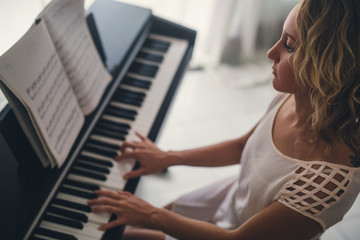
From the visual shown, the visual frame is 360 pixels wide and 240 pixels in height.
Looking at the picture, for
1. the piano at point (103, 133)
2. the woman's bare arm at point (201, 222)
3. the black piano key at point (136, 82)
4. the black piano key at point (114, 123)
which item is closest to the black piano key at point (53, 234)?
the piano at point (103, 133)

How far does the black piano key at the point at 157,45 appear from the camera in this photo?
1.85 metres

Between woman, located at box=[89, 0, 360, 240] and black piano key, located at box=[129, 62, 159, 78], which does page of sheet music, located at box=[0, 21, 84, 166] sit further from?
black piano key, located at box=[129, 62, 159, 78]

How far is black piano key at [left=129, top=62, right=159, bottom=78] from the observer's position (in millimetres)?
1722

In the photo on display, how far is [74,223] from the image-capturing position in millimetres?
1147

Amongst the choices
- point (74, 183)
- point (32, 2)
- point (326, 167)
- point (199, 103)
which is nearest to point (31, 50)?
point (74, 183)

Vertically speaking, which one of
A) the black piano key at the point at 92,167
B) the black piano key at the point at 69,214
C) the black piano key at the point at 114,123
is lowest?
the black piano key at the point at 69,214

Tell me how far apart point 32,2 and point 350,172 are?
142 cm

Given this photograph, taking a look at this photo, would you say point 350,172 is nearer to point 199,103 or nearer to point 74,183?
point 74,183

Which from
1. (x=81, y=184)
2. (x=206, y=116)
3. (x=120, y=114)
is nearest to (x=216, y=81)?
(x=206, y=116)

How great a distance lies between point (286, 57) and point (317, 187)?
1.14ft

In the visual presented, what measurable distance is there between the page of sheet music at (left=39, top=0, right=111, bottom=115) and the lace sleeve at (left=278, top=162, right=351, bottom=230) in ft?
2.48

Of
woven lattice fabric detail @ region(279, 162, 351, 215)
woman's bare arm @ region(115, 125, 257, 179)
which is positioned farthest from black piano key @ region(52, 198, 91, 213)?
woven lattice fabric detail @ region(279, 162, 351, 215)

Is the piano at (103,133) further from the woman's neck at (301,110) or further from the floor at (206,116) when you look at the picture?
the floor at (206,116)

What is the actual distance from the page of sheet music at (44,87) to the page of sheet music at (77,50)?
53 mm
